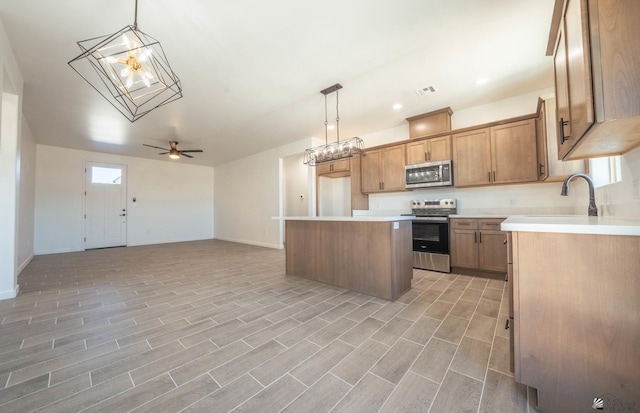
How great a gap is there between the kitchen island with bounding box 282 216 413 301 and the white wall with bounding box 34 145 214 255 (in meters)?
6.39

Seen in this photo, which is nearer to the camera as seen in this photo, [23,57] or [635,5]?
[635,5]

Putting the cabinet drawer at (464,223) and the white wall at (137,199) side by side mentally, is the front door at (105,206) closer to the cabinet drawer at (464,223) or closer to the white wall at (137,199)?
the white wall at (137,199)

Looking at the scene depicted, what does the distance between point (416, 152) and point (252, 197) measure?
16.1 ft

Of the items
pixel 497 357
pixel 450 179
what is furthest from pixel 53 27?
pixel 450 179

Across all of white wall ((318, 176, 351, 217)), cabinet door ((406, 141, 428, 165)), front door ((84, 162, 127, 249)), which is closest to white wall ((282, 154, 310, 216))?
white wall ((318, 176, 351, 217))

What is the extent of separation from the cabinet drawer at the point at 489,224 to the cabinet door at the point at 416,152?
1.41 metres

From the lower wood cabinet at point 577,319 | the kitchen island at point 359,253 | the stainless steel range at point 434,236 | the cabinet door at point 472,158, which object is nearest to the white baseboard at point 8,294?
the kitchen island at point 359,253

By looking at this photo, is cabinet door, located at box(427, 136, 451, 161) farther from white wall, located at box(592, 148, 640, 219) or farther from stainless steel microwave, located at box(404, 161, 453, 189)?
white wall, located at box(592, 148, 640, 219)

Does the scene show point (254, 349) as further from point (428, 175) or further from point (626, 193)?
point (428, 175)

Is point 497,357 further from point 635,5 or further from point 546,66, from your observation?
point 546,66

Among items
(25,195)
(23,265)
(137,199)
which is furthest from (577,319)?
(137,199)

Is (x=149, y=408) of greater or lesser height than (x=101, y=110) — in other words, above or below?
below

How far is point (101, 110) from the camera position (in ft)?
13.2

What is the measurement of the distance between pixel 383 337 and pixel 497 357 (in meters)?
0.76
